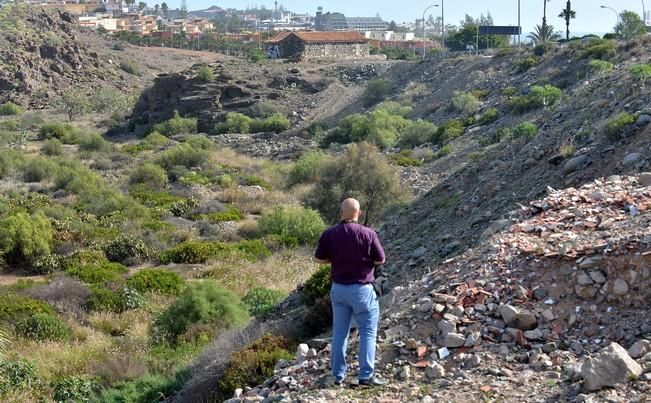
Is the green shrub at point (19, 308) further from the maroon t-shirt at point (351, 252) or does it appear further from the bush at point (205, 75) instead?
the bush at point (205, 75)

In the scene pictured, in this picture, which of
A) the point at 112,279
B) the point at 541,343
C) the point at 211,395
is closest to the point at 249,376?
the point at 211,395

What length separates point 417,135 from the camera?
37938 millimetres

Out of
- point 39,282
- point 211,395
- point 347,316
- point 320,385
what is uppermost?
point 347,316

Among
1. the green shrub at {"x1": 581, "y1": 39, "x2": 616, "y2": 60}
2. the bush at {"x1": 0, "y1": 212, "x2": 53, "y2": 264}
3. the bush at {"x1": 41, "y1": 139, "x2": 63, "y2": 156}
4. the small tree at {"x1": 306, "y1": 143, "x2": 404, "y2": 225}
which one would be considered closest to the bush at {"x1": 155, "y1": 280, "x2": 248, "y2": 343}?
the small tree at {"x1": 306, "y1": 143, "x2": 404, "y2": 225}

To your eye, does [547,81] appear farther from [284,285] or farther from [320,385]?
[320,385]

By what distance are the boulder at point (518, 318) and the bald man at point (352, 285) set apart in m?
1.07

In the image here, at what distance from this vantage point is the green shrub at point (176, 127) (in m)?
54.7

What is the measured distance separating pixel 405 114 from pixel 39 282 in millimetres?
30882

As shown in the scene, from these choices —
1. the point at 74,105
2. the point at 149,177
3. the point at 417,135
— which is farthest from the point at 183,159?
the point at 74,105

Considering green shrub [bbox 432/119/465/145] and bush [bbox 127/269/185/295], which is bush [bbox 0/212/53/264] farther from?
green shrub [bbox 432/119/465/145]

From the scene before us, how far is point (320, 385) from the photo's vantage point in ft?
23.2

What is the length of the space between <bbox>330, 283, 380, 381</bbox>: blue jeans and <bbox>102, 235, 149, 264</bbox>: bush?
49.0 feet

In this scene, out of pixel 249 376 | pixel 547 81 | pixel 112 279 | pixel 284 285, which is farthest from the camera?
pixel 547 81

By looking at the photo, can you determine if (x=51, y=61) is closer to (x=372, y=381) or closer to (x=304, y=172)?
(x=304, y=172)
